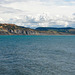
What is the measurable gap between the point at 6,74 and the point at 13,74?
6.26 feet

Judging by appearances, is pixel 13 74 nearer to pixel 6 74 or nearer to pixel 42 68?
pixel 6 74

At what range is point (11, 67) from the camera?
161 ft

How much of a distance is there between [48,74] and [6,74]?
37.8ft

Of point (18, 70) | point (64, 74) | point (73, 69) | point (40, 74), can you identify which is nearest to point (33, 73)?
point (40, 74)

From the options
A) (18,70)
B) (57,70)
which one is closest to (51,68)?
(57,70)

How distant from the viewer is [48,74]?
42.3 meters

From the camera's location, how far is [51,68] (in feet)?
158

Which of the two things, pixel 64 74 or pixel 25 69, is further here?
pixel 25 69

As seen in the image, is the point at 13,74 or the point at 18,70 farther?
the point at 18,70

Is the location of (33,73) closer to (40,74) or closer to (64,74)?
(40,74)

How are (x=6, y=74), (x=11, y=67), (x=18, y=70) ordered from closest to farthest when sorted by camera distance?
1. (x=6, y=74)
2. (x=18, y=70)
3. (x=11, y=67)

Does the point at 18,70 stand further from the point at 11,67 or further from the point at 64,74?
the point at 64,74

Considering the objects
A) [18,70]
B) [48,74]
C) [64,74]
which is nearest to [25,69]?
[18,70]

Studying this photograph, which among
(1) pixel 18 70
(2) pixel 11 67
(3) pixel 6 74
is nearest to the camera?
(3) pixel 6 74
